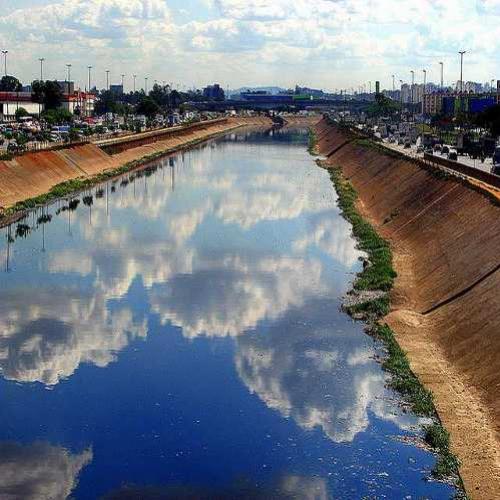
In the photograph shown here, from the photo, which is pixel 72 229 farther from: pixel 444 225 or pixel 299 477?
pixel 299 477

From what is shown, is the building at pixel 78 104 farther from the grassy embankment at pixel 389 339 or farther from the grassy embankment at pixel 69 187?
the grassy embankment at pixel 389 339

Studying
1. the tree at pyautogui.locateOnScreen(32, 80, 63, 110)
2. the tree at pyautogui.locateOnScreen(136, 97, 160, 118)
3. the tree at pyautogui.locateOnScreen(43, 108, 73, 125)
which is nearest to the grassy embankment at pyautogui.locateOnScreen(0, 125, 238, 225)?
the tree at pyautogui.locateOnScreen(43, 108, 73, 125)

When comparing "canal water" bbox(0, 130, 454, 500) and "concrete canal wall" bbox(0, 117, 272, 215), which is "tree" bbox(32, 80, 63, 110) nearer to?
"concrete canal wall" bbox(0, 117, 272, 215)

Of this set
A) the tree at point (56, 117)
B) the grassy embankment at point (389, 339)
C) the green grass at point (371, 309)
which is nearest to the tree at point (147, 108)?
the tree at point (56, 117)

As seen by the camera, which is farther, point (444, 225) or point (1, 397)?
point (444, 225)

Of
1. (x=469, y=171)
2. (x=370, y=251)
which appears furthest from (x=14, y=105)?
(x=370, y=251)

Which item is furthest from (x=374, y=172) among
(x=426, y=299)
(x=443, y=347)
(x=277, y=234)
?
(x=443, y=347)

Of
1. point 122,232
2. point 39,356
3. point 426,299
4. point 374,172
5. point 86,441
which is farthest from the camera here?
point 374,172
